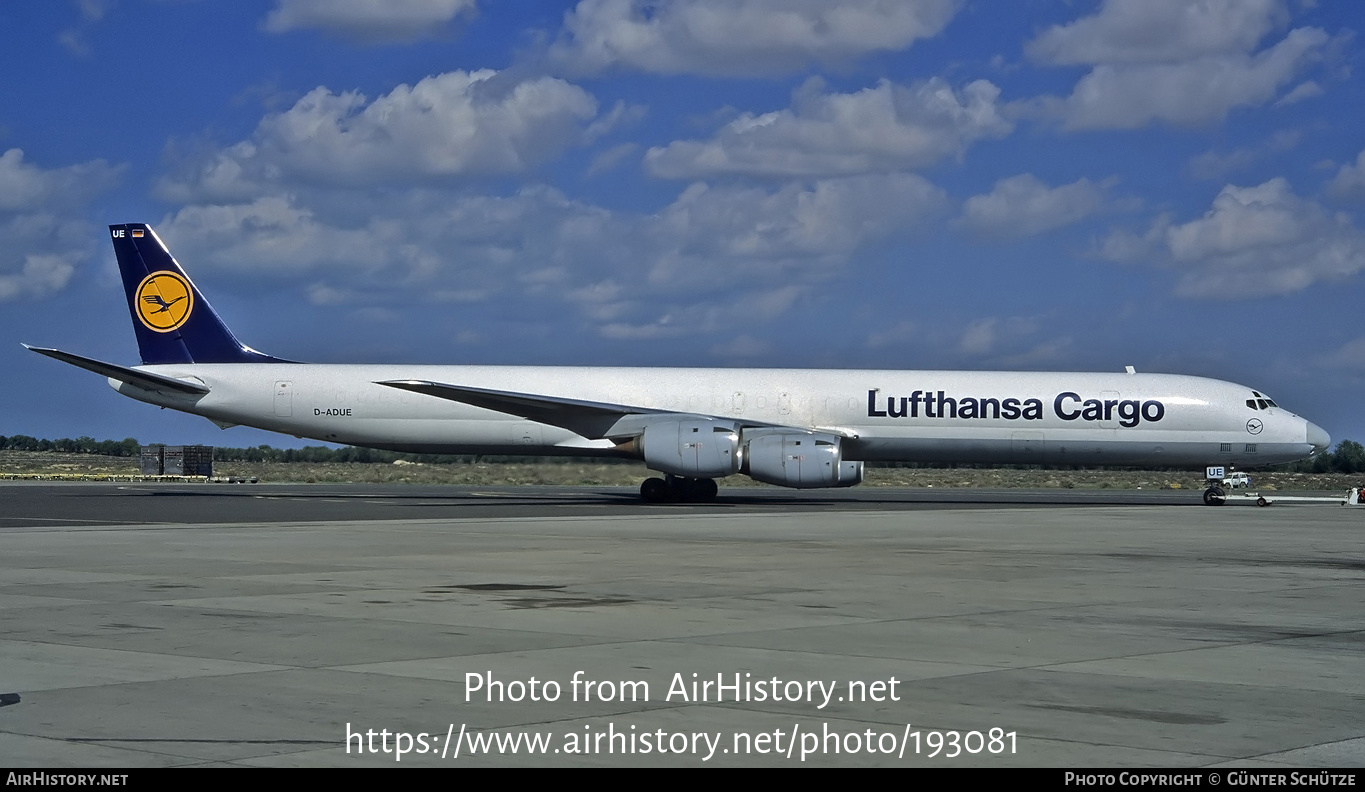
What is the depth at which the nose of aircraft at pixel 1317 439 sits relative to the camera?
35906mm

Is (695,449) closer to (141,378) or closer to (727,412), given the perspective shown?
(727,412)

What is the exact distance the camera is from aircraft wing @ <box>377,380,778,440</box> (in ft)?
113

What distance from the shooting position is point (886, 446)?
3628cm

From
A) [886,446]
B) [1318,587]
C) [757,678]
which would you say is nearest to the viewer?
[757,678]

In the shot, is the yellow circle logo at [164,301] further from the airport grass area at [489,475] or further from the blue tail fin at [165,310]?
the airport grass area at [489,475]

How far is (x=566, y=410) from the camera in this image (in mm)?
35344

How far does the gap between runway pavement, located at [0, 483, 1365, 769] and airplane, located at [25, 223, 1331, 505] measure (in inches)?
580

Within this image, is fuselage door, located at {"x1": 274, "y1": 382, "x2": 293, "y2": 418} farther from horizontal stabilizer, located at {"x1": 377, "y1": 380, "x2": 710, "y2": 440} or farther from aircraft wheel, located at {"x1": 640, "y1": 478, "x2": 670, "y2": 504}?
aircraft wheel, located at {"x1": 640, "y1": 478, "x2": 670, "y2": 504}

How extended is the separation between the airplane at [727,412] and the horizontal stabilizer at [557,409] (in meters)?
0.05

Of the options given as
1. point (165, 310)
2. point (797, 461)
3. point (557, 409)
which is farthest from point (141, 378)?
point (797, 461)

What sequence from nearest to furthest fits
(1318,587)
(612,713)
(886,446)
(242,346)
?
(612,713)
(1318,587)
(886,446)
(242,346)
